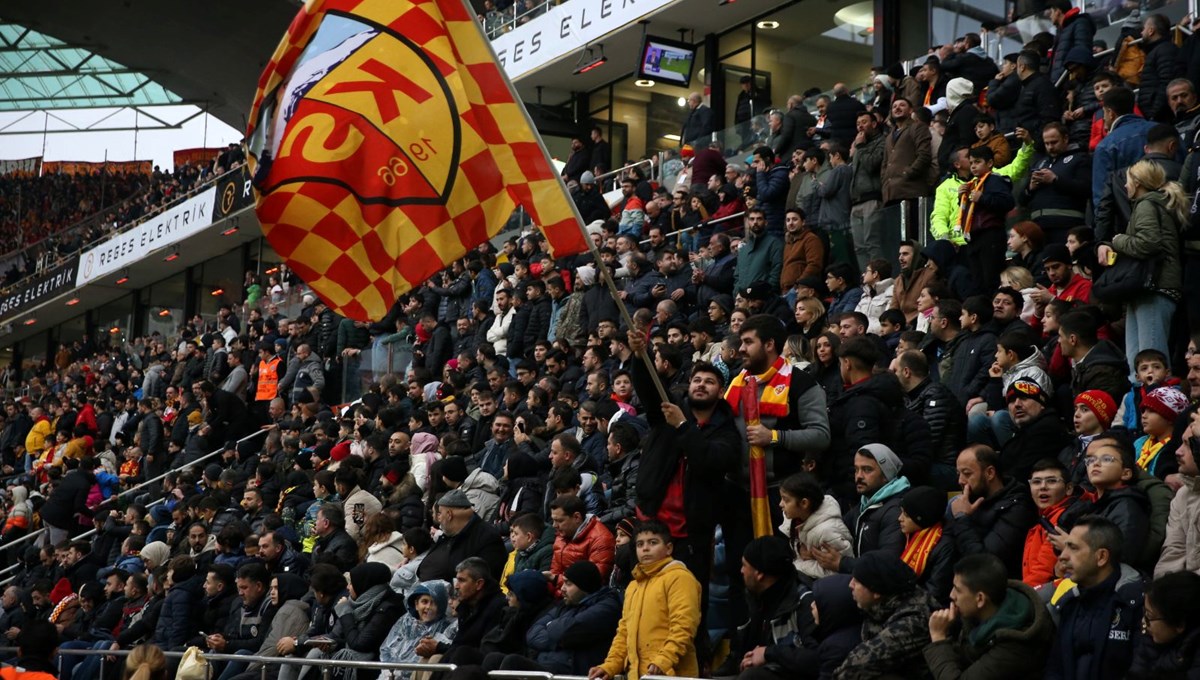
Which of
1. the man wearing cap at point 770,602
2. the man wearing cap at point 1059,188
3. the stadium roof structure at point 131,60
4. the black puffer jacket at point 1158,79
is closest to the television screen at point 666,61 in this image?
the black puffer jacket at point 1158,79

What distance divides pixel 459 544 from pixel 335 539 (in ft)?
6.48

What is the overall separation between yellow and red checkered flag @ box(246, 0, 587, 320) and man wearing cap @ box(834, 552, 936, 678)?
2536mm

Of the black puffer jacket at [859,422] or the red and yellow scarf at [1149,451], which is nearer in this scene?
the red and yellow scarf at [1149,451]

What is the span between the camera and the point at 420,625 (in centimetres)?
908

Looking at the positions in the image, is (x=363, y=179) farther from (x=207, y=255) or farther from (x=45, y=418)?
(x=207, y=255)

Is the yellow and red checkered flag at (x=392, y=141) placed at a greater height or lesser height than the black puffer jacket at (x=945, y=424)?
greater

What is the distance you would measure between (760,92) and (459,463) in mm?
12397

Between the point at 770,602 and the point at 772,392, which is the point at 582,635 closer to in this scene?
the point at 770,602

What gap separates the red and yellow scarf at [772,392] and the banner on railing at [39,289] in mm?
32615

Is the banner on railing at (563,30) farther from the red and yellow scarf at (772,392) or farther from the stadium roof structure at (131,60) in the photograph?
the red and yellow scarf at (772,392)

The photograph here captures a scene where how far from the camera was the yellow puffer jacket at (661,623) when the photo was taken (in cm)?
682

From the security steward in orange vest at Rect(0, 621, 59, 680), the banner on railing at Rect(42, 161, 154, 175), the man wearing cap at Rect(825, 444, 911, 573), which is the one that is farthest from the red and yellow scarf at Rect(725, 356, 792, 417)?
the banner on railing at Rect(42, 161, 154, 175)

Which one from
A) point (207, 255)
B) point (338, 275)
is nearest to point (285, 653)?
point (338, 275)

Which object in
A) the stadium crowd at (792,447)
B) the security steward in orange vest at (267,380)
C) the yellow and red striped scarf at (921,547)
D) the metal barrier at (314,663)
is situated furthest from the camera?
the security steward in orange vest at (267,380)
